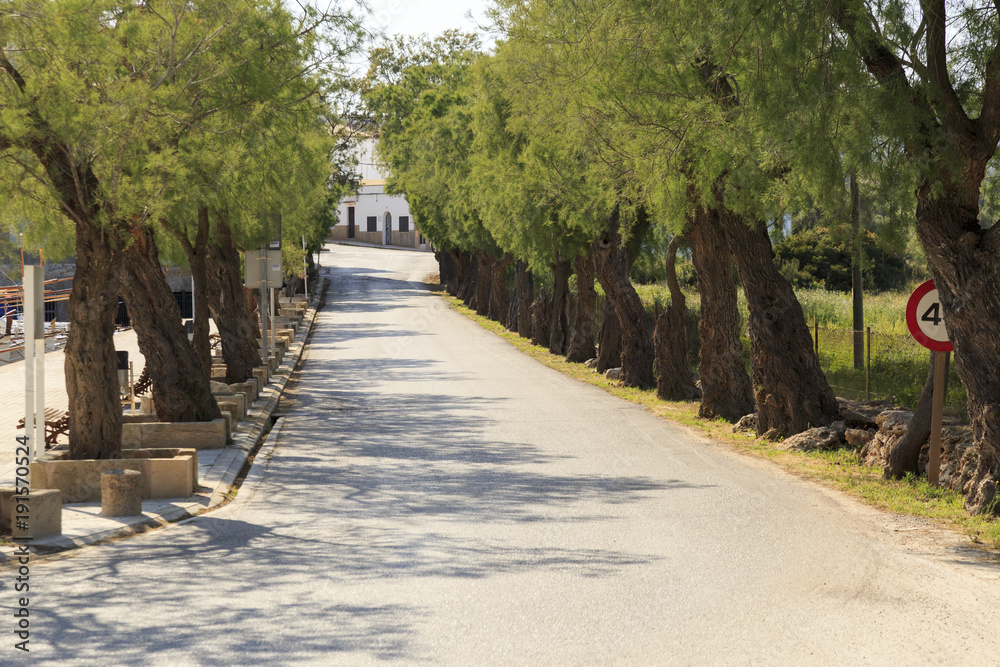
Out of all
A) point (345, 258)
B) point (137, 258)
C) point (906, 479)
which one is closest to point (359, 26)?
point (137, 258)

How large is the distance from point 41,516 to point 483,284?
43.3 m

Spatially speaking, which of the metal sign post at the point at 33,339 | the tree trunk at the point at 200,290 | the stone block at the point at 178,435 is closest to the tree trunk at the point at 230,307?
the tree trunk at the point at 200,290

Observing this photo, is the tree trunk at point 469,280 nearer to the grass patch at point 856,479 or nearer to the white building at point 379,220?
the grass patch at point 856,479

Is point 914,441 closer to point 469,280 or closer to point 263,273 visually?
point 263,273

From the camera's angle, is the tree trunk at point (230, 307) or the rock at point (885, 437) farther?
the tree trunk at point (230, 307)

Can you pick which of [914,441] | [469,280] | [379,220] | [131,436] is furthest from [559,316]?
[379,220]

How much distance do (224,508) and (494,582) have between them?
4250 mm

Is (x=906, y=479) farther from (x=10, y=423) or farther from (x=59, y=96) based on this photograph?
(x=10, y=423)

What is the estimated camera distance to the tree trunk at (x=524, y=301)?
39250 millimetres

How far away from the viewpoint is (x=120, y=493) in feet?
31.3

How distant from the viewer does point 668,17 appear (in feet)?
35.3

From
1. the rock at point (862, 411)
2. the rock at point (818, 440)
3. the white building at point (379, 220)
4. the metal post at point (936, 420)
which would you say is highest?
the white building at point (379, 220)

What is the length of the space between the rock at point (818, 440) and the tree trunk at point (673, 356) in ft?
21.0

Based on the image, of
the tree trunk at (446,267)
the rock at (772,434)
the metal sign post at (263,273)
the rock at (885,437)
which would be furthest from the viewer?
the tree trunk at (446,267)
